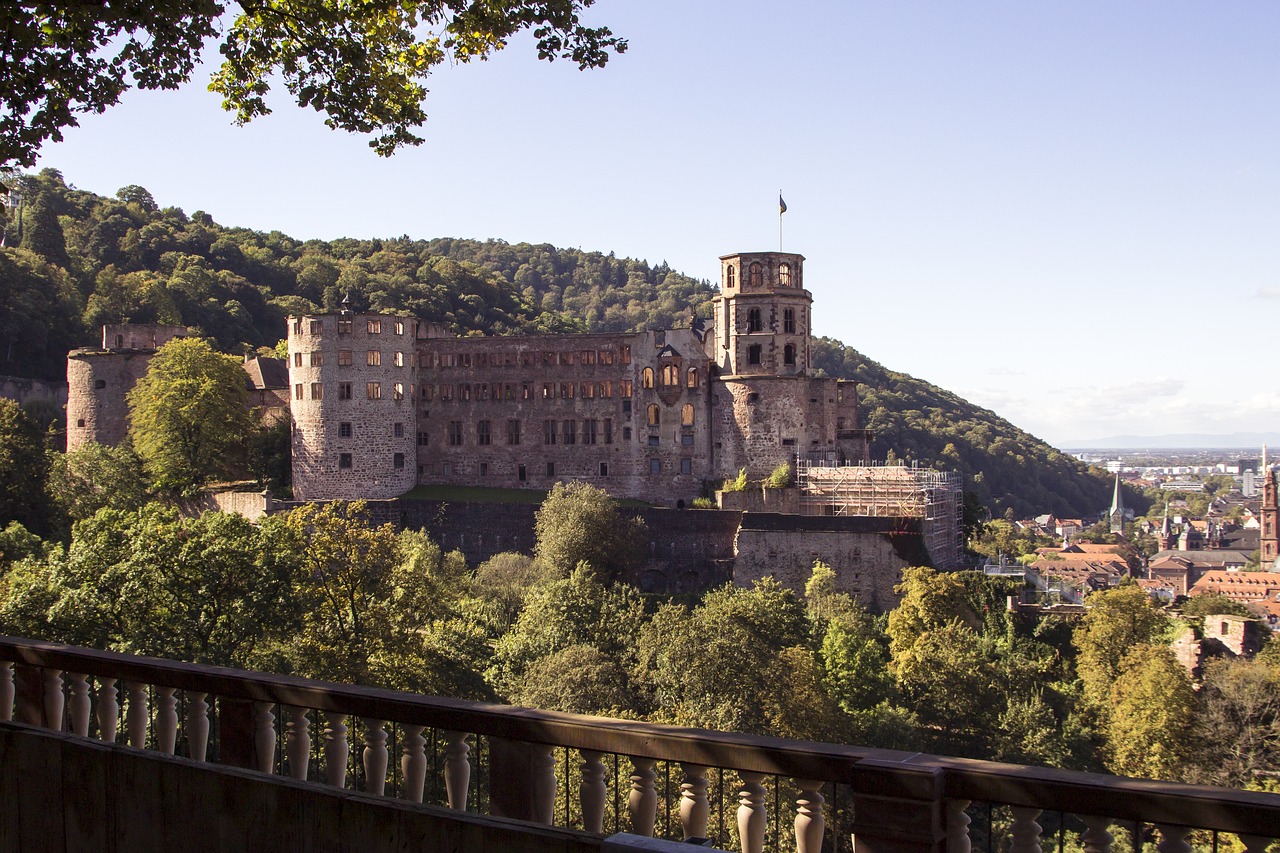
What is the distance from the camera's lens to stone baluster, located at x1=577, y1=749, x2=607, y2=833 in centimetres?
693

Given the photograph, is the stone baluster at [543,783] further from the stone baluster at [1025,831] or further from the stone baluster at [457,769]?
the stone baluster at [1025,831]

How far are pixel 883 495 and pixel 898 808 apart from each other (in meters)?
44.7

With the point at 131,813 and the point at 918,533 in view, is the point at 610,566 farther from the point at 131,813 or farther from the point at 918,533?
the point at 131,813

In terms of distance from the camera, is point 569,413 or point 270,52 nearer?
point 270,52

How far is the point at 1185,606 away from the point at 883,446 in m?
52.8

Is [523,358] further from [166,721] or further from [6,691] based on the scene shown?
[166,721]

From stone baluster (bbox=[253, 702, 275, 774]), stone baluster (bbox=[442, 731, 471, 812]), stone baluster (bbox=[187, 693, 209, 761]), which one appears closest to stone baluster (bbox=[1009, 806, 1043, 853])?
stone baluster (bbox=[442, 731, 471, 812])

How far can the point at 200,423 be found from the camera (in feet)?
169

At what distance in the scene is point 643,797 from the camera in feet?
22.3

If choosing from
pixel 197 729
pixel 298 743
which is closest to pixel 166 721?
pixel 197 729

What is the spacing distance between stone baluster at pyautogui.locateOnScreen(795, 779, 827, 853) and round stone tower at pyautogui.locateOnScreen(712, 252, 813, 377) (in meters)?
46.5

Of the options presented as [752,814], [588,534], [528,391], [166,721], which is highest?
[528,391]

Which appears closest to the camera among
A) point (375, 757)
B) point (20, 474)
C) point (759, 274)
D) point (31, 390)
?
point (375, 757)

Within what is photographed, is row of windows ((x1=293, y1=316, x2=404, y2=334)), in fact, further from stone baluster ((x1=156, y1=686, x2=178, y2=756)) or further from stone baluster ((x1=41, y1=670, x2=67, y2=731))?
stone baluster ((x1=156, y1=686, x2=178, y2=756))
